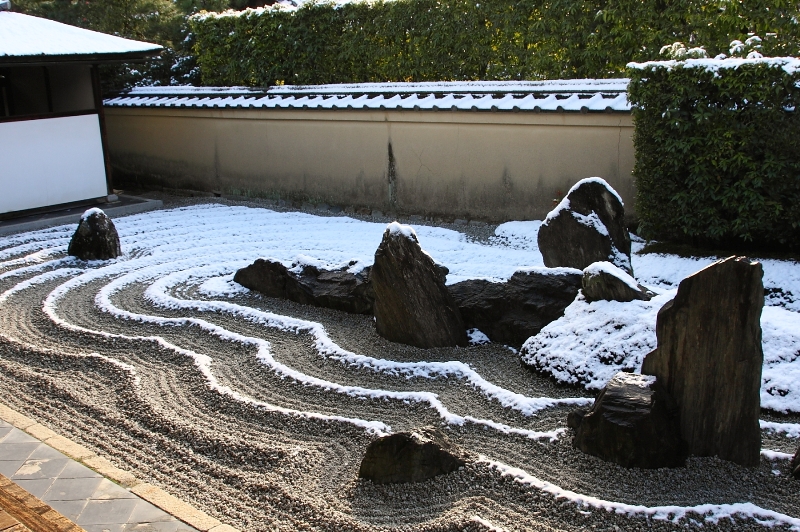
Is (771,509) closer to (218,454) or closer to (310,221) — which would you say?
(218,454)

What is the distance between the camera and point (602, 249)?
6.43 m

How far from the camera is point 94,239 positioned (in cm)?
875

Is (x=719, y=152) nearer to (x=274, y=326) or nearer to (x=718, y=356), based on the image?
(x=718, y=356)

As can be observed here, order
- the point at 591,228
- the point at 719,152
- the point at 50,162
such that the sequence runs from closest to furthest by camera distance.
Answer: the point at 591,228
the point at 719,152
the point at 50,162

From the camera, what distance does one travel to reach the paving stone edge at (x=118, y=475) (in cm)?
349

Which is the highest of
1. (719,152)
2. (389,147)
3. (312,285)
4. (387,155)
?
(719,152)

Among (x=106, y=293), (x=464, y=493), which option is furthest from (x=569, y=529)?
(x=106, y=293)

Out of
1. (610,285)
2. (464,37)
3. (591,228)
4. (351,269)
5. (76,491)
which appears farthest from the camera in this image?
(464,37)

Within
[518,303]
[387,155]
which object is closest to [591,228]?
[518,303]

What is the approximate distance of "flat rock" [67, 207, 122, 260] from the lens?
876 centimetres

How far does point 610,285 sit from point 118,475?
3404 mm

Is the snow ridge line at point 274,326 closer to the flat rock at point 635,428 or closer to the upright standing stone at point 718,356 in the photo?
the flat rock at point 635,428

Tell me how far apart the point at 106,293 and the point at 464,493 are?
5.04 m

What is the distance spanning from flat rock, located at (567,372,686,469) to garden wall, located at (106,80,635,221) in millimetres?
5222
